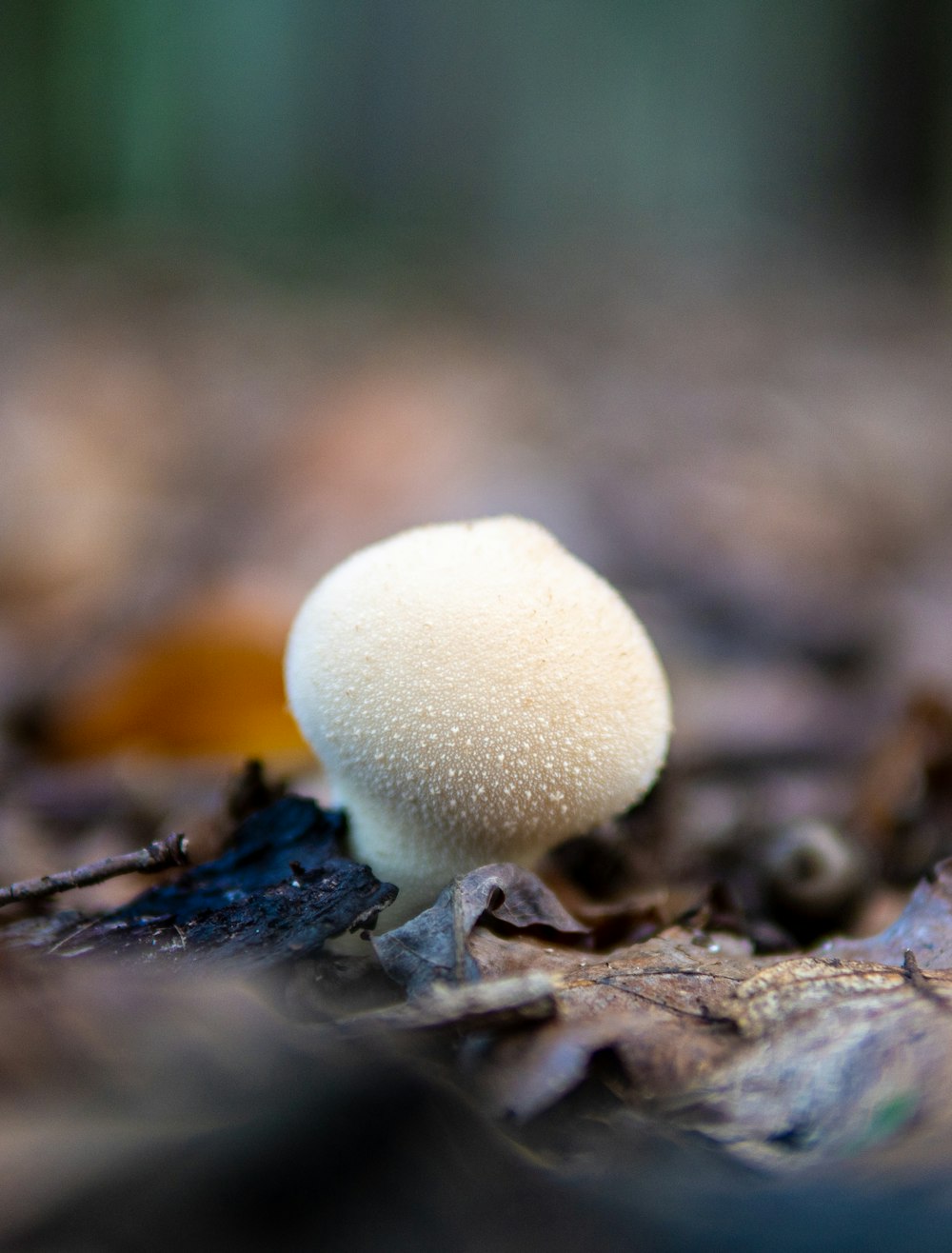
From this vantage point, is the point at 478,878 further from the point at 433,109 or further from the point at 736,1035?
the point at 433,109

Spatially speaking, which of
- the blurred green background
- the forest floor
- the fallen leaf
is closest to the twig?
the forest floor

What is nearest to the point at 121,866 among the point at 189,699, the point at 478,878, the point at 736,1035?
the point at 478,878

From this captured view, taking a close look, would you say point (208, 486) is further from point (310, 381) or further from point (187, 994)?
point (187, 994)

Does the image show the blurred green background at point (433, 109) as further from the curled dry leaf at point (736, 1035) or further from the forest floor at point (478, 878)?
the curled dry leaf at point (736, 1035)

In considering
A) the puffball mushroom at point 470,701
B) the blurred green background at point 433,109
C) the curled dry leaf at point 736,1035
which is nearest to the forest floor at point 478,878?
the curled dry leaf at point 736,1035

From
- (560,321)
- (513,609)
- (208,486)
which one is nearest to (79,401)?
(208,486)

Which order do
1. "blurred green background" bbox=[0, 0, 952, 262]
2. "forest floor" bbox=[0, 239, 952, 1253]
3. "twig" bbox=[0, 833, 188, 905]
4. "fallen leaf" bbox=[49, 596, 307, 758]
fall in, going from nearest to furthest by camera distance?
"forest floor" bbox=[0, 239, 952, 1253] → "twig" bbox=[0, 833, 188, 905] → "fallen leaf" bbox=[49, 596, 307, 758] → "blurred green background" bbox=[0, 0, 952, 262]

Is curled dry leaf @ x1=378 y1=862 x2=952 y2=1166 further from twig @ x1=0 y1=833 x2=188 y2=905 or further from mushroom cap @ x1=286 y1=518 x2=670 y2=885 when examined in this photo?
twig @ x1=0 y1=833 x2=188 y2=905
